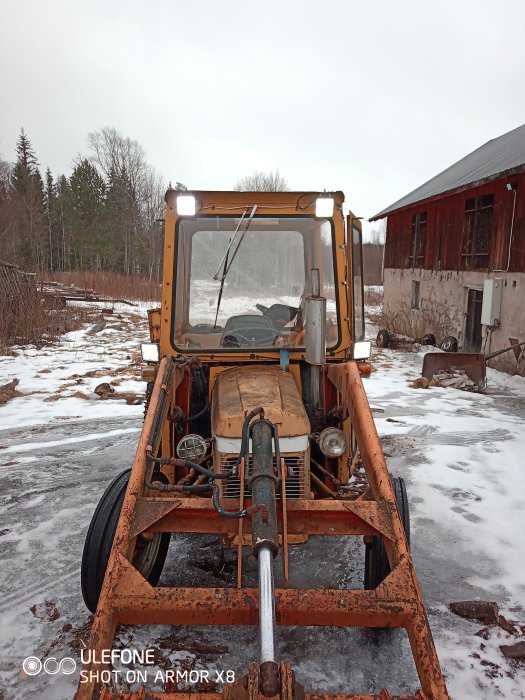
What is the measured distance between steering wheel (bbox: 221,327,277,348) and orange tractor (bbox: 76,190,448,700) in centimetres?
1

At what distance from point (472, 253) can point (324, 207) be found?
1046cm

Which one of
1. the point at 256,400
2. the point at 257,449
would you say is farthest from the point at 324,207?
the point at 257,449

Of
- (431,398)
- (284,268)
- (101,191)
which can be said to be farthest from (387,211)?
(101,191)

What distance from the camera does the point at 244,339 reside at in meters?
3.59

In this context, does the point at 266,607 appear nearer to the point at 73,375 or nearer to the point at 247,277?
the point at 247,277

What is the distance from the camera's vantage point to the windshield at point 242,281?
3602mm

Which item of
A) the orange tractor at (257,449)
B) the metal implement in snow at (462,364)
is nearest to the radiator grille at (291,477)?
the orange tractor at (257,449)

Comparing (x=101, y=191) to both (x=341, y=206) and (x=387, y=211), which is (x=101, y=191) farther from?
(x=341, y=206)

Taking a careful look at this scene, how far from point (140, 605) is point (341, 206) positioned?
2718mm

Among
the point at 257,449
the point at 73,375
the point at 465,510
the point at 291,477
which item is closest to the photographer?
the point at 257,449

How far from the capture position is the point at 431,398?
26.0ft

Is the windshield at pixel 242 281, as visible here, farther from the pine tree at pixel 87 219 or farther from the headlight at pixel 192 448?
the pine tree at pixel 87 219

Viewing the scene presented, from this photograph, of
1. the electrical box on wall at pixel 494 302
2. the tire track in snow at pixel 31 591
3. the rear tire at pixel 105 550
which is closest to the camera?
the rear tire at pixel 105 550

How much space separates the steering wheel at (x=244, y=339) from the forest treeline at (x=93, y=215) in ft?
111
